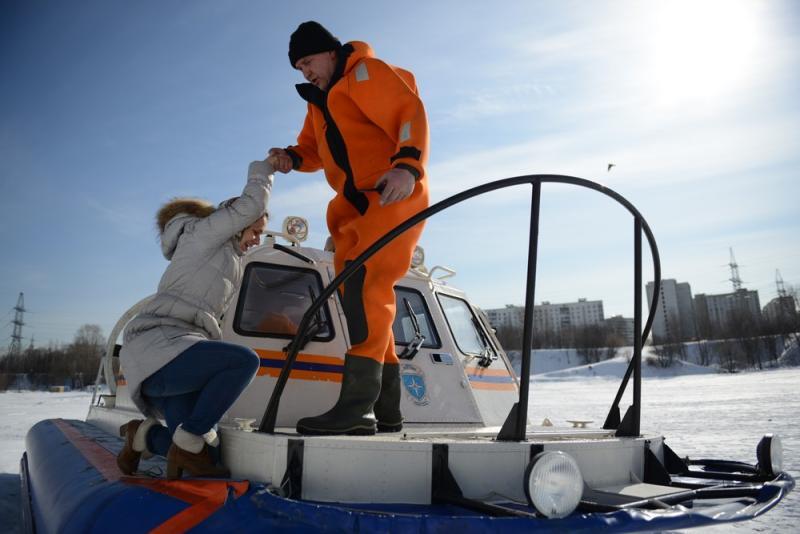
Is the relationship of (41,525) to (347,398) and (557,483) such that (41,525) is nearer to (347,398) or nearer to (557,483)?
(347,398)

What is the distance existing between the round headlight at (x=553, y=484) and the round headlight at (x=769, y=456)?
127 centimetres

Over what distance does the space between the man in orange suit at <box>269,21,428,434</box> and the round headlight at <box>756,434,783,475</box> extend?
5.45 ft

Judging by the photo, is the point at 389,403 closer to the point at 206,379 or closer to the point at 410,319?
the point at 206,379

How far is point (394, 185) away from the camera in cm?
225

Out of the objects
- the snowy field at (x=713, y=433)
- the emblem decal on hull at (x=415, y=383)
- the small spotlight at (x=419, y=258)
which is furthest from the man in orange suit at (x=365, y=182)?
the snowy field at (x=713, y=433)

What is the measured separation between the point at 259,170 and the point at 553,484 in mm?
2079

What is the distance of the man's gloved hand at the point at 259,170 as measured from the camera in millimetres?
2836

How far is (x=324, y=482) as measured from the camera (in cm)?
185

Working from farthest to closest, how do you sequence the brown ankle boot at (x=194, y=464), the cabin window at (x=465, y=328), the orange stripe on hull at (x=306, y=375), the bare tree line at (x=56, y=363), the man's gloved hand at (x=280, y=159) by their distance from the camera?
the bare tree line at (x=56, y=363)
the cabin window at (x=465, y=328)
the orange stripe on hull at (x=306, y=375)
the man's gloved hand at (x=280, y=159)
the brown ankle boot at (x=194, y=464)

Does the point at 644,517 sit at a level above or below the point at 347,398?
below

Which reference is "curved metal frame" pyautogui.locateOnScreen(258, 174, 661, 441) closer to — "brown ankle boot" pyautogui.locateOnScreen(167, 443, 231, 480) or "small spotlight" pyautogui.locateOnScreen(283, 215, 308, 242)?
"brown ankle boot" pyautogui.locateOnScreen(167, 443, 231, 480)

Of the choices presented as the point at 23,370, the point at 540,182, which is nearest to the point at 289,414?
the point at 540,182

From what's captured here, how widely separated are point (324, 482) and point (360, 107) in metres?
1.71

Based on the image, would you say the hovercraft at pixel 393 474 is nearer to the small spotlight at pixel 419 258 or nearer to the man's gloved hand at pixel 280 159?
the man's gloved hand at pixel 280 159
